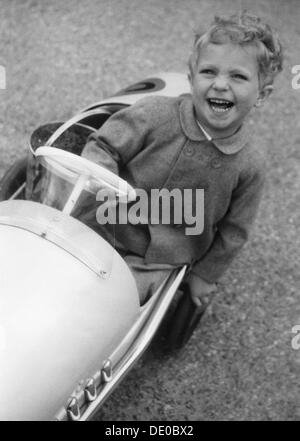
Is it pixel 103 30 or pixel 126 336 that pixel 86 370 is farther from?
pixel 103 30

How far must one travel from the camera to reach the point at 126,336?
129 cm

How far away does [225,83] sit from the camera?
4.16 ft

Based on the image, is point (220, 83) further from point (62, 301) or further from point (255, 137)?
point (255, 137)

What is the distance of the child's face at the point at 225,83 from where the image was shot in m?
1.27

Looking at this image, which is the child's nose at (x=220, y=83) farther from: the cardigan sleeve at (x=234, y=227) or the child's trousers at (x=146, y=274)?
the child's trousers at (x=146, y=274)

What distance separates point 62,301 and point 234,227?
0.52 m

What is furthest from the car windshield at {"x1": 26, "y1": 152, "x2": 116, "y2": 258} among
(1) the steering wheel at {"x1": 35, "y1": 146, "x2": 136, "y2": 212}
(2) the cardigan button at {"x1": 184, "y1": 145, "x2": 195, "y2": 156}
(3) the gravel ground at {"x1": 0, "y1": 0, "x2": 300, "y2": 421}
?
(3) the gravel ground at {"x1": 0, "y1": 0, "x2": 300, "y2": 421}

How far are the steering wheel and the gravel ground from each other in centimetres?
59

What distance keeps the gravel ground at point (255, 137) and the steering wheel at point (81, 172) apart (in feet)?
1.93

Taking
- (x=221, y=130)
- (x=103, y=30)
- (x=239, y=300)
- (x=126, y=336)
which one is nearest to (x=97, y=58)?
Answer: (x=103, y=30)

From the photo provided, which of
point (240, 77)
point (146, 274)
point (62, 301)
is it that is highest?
point (240, 77)

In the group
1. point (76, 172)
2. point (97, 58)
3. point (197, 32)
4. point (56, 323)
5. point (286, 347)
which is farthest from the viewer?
point (97, 58)

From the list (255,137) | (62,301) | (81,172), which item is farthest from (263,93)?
(255,137)
